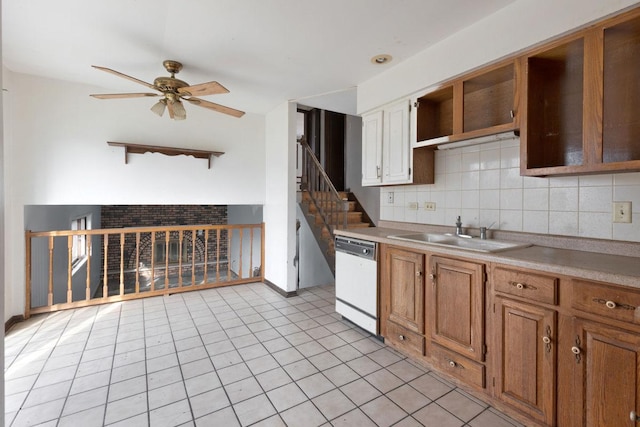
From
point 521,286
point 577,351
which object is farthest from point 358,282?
point 577,351

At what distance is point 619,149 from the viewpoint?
1760 mm

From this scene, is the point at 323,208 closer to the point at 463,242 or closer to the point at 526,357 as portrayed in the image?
the point at 463,242

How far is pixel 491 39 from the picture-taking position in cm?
211

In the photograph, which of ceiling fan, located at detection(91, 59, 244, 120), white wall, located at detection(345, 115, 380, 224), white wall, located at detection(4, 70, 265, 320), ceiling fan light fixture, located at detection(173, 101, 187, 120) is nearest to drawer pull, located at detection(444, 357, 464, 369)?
ceiling fan, located at detection(91, 59, 244, 120)

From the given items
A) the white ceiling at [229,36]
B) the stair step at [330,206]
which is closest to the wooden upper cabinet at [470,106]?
the white ceiling at [229,36]

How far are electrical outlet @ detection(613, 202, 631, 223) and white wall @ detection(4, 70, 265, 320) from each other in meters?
3.80

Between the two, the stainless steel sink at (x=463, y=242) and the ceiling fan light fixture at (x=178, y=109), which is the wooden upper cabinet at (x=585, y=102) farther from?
the ceiling fan light fixture at (x=178, y=109)

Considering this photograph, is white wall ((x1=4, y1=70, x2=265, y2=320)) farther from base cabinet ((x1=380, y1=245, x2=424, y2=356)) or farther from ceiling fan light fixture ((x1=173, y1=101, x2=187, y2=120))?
base cabinet ((x1=380, y1=245, x2=424, y2=356))

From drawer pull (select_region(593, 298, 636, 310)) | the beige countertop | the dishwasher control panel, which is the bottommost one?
drawer pull (select_region(593, 298, 636, 310))

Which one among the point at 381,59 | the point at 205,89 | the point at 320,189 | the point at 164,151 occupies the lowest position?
the point at 320,189

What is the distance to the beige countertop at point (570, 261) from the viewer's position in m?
1.34

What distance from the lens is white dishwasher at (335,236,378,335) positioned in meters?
2.67

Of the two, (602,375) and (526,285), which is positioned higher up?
(526,285)

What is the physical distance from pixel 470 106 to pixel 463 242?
112 cm
